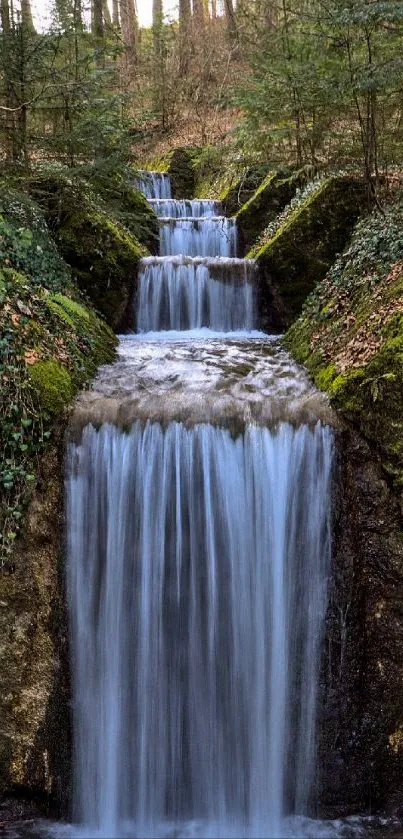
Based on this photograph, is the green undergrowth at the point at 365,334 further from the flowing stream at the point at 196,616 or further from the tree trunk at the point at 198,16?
the tree trunk at the point at 198,16

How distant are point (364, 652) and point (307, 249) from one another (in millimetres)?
6057

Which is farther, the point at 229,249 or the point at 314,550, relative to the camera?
the point at 229,249

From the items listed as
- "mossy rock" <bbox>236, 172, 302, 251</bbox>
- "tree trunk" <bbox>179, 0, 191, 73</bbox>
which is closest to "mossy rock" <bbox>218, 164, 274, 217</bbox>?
"mossy rock" <bbox>236, 172, 302, 251</bbox>

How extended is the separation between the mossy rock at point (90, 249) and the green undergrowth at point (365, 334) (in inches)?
102

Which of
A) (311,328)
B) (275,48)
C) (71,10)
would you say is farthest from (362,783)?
(275,48)

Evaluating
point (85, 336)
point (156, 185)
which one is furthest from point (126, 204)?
point (156, 185)

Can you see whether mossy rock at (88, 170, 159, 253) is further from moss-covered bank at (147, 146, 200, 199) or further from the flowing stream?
moss-covered bank at (147, 146, 200, 199)

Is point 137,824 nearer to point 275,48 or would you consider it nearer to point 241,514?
point 241,514

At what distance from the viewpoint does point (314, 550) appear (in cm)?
497

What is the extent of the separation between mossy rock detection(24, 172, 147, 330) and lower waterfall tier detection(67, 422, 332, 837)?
14.1 feet

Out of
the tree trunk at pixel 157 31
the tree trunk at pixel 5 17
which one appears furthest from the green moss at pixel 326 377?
the tree trunk at pixel 157 31

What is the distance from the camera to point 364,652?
15.7 ft

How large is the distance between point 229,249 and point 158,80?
471 inches

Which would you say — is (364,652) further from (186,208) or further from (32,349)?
(186,208)
